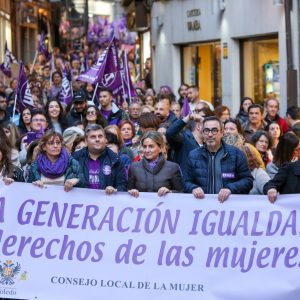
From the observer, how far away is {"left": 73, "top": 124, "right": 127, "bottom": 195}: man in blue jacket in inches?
355

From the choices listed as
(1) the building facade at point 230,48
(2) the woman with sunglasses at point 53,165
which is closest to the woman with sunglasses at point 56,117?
(2) the woman with sunglasses at point 53,165

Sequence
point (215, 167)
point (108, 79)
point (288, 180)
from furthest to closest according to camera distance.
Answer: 1. point (108, 79)
2. point (215, 167)
3. point (288, 180)

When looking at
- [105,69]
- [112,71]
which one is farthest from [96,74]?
[112,71]

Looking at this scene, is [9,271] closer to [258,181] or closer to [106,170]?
[106,170]

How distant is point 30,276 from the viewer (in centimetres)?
831

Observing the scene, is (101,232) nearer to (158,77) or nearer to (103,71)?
(103,71)

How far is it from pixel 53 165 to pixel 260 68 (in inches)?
574

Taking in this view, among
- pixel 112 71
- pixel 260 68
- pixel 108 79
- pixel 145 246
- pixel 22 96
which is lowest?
pixel 145 246

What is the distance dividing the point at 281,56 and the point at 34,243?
13479 millimetres

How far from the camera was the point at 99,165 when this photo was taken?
29.8 ft

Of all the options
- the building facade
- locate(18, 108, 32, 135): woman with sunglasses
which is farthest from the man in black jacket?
the building facade

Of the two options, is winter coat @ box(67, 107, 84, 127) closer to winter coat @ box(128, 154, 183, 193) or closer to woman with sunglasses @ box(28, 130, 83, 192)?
woman with sunglasses @ box(28, 130, 83, 192)

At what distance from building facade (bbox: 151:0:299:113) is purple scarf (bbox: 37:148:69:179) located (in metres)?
9.98

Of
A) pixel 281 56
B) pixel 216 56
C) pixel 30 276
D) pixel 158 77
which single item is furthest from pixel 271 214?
pixel 158 77
